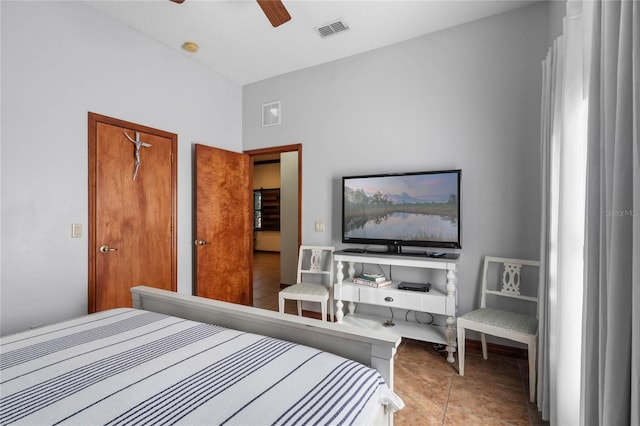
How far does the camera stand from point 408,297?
2.70m

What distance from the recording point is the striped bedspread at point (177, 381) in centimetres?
85

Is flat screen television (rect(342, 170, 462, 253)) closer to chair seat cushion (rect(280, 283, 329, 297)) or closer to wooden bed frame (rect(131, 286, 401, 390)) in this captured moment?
chair seat cushion (rect(280, 283, 329, 297))

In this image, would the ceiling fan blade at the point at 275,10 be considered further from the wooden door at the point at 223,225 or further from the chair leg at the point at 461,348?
the chair leg at the point at 461,348

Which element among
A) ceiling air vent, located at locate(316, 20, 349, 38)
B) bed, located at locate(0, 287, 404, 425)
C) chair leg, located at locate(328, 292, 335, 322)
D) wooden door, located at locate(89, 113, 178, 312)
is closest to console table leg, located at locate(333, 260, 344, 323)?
chair leg, located at locate(328, 292, 335, 322)

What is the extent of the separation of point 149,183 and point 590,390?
11.0ft

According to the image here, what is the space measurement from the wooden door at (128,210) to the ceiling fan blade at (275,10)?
5.54 ft

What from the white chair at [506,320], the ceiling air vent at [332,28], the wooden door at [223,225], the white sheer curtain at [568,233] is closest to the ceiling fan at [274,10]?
the ceiling air vent at [332,28]

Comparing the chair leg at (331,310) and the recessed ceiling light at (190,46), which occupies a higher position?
the recessed ceiling light at (190,46)

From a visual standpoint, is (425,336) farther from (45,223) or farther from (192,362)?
(45,223)

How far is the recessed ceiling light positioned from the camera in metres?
3.12

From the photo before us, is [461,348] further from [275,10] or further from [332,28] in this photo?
[332,28]

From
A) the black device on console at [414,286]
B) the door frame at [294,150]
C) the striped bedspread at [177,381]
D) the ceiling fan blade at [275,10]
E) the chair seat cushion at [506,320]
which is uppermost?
the ceiling fan blade at [275,10]

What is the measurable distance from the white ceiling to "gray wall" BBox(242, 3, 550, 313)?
161 millimetres

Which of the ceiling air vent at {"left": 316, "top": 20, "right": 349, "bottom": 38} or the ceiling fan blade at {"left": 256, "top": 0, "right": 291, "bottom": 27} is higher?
the ceiling air vent at {"left": 316, "top": 20, "right": 349, "bottom": 38}
